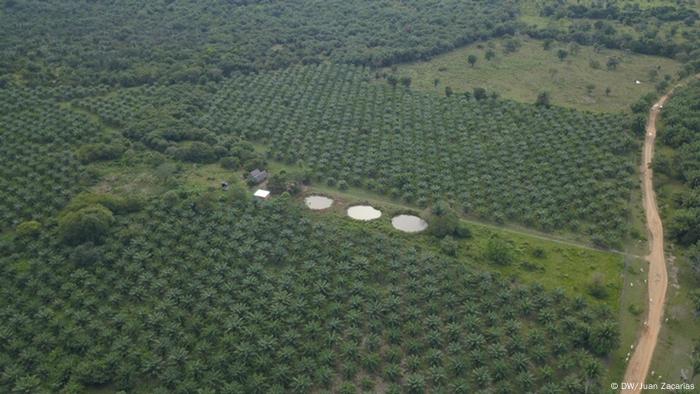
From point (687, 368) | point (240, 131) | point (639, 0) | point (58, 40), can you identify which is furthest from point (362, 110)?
point (639, 0)

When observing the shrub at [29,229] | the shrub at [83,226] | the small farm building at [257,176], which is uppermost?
the small farm building at [257,176]

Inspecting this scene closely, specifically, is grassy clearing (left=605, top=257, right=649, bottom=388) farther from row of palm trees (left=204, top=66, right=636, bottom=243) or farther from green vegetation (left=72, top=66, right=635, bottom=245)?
row of palm trees (left=204, top=66, right=636, bottom=243)

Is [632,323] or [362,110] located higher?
[362,110]

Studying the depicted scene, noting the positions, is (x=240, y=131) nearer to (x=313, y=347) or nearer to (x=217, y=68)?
(x=217, y=68)

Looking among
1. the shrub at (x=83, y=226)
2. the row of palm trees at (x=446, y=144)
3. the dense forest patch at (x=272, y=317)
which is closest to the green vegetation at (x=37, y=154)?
the shrub at (x=83, y=226)

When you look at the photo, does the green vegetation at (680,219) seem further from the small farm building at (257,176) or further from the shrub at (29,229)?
the shrub at (29,229)

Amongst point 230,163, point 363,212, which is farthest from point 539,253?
point 230,163

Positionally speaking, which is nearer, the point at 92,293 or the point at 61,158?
the point at 92,293

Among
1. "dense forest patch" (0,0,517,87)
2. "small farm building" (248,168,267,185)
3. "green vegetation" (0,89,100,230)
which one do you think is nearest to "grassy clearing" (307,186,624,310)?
"small farm building" (248,168,267,185)
